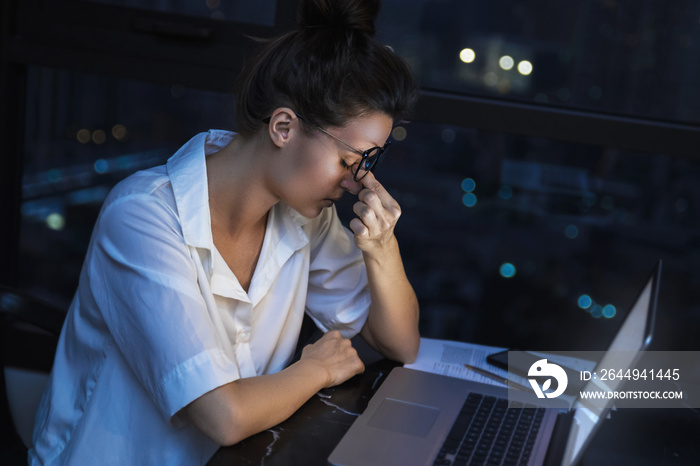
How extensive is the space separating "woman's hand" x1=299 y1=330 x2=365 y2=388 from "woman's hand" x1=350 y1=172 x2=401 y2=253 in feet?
0.69

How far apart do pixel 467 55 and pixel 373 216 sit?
2.91 feet

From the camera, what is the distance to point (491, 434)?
112 centimetres

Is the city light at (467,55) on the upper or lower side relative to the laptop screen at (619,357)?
upper

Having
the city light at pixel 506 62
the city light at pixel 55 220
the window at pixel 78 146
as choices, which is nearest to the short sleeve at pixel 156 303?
the window at pixel 78 146

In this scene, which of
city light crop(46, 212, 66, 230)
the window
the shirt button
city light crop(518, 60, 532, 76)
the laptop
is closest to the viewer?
the laptop

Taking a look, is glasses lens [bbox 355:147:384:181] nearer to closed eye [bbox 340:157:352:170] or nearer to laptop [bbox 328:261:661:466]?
closed eye [bbox 340:157:352:170]

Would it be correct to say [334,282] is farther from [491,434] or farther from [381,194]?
[491,434]

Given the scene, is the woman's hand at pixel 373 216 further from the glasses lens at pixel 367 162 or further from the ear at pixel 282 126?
the ear at pixel 282 126

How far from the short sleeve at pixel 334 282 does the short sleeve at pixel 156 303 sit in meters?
0.42

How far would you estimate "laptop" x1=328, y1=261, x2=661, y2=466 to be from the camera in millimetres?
1007

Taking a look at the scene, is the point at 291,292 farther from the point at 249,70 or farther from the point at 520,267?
the point at 520,267

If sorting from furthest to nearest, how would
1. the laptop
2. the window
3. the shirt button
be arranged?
the window → the shirt button → the laptop

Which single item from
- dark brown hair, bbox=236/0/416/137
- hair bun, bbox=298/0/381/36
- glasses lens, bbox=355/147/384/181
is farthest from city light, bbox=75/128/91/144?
glasses lens, bbox=355/147/384/181

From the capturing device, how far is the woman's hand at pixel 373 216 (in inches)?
55.3
